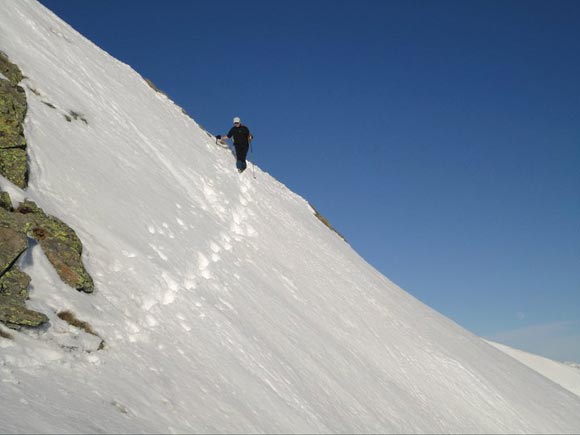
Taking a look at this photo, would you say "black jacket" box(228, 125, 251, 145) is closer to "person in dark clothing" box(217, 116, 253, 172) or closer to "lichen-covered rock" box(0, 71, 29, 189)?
"person in dark clothing" box(217, 116, 253, 172)

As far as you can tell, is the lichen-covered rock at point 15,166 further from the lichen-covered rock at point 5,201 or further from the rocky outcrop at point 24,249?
the lichen-covered rock at point 5,201

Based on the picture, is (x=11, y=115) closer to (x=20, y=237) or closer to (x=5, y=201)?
(x=5, y=201)

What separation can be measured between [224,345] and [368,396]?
3.53m

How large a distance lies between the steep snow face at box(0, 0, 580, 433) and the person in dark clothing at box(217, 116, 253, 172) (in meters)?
0.50

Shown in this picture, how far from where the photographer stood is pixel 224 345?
8570mm

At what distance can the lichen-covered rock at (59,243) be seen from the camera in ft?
25.2

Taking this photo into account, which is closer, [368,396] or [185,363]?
[185,363]

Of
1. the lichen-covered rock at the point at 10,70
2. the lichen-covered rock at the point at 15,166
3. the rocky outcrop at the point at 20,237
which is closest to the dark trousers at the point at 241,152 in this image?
the lichen-covered rock at the point at 10,70

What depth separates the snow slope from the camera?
34.3 metres

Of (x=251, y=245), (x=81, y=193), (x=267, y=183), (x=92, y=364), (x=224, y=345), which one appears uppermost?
(x=267, y=183)

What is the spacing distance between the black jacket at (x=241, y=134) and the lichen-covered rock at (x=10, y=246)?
1447cm

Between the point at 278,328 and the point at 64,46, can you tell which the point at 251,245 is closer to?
the point at 278,328

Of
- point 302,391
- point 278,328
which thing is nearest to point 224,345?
point 302,391

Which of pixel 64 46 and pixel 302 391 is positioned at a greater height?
pixel 64 46
